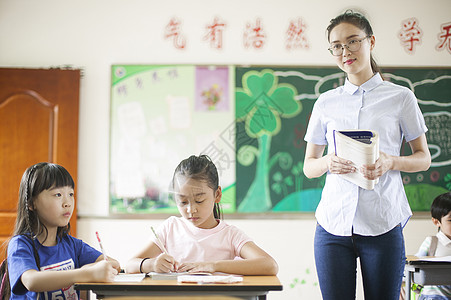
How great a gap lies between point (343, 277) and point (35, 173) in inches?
46.8

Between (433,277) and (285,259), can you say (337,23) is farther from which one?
(285,259)

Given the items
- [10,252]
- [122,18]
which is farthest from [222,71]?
[10,252]

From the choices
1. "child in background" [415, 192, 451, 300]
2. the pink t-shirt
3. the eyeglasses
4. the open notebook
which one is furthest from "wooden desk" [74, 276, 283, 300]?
"child in background" [415, 192, 451, 300]

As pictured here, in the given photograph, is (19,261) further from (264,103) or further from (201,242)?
(264,103)

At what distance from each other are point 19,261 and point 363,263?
3.75ft

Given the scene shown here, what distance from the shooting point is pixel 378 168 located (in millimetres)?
1570

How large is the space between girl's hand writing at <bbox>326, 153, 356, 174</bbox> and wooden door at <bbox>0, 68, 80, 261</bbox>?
2679 millimetres

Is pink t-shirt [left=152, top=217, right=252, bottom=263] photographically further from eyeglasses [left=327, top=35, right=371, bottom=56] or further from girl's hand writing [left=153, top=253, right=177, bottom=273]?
eyeglasses [left=327, top=35, right=371, bottom=56]

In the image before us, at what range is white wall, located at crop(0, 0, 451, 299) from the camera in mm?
4000

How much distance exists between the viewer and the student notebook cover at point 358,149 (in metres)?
1.55

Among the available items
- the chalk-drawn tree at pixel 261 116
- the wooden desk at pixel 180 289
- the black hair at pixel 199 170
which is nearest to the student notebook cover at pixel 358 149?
the wooden desk at pixel 180 289

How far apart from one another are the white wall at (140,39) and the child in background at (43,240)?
2.06 meters

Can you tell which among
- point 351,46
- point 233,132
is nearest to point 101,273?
point 351,46

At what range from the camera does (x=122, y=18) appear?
13.3 feet
